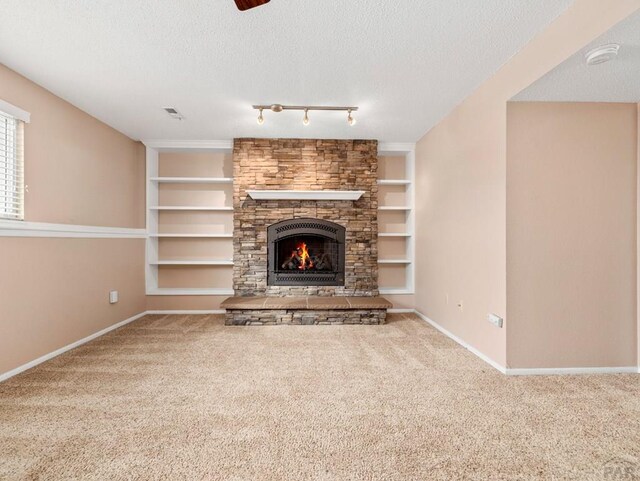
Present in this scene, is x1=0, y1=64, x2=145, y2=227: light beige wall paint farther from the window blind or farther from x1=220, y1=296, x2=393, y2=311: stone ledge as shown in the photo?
x1=220, y1=296, x2=393, y2=311: stone ledge

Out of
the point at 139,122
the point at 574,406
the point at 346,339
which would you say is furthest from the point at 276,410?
the point at 139,122

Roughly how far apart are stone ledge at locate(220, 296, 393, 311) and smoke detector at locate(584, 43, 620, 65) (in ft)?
9.66

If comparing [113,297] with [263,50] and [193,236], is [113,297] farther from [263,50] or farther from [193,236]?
[263,50]

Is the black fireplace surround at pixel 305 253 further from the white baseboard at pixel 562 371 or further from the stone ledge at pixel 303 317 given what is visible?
the white baseboard at pixel 562 371

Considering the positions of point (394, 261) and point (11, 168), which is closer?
point (11, 168)

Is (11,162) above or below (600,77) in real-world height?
below

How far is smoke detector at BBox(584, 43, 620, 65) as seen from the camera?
1923 millimetres

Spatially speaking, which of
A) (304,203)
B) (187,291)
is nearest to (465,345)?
(304,203)

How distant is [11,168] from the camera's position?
2686 millimetres

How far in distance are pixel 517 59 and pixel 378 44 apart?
1039 mm

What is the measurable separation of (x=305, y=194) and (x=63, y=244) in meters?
2.61

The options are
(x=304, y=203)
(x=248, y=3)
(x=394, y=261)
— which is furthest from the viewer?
(x=394, y=261)

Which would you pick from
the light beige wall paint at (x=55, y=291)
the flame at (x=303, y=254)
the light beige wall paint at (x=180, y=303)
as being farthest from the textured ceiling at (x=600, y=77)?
the light beige wall paint at (x=180, y=303)

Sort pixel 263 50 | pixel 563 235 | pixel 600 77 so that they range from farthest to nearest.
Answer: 1. pixel 563 235
2. pixel 263 50
3. pixel 600 77
